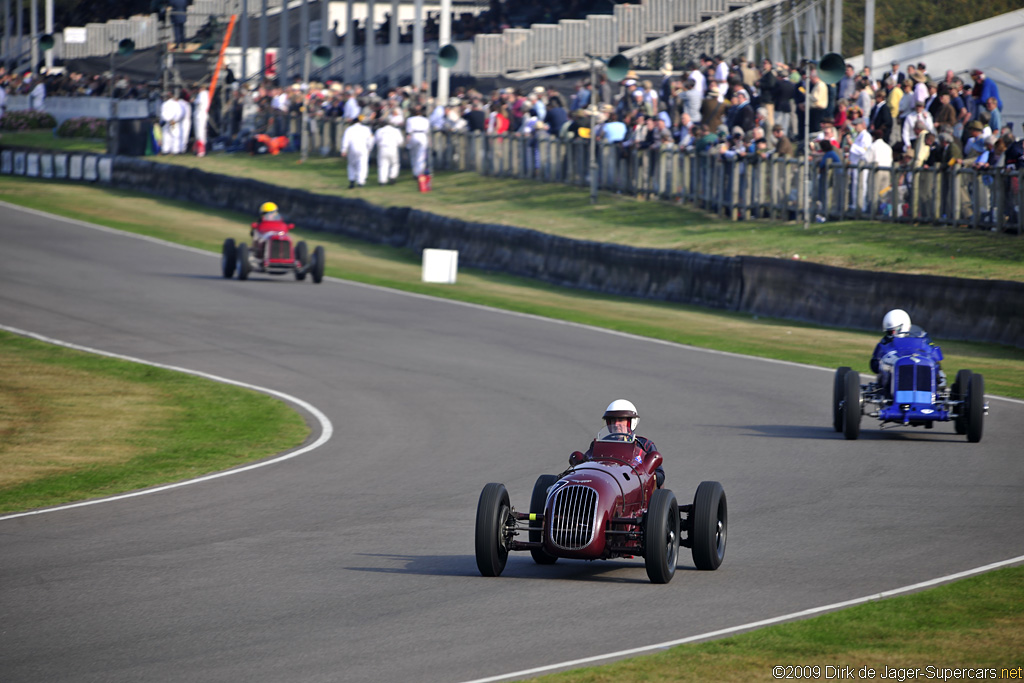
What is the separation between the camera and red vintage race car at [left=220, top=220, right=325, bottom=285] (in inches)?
1067

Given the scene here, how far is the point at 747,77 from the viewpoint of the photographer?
31.8 m

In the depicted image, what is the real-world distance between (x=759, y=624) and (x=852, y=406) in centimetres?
667

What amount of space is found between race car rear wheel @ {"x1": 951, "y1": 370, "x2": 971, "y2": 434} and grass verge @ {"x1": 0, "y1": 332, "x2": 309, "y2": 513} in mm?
6723

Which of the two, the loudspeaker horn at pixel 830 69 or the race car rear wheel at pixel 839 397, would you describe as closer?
the race car rear wheel at pixel 839 397

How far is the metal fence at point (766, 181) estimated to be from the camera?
78.4 feet

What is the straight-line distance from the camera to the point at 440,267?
29.3m

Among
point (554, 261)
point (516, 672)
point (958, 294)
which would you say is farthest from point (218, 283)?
point (516, 672)

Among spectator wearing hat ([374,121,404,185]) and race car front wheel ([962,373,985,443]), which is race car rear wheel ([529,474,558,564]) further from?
spectator wearing hat ([374,121,404,185])

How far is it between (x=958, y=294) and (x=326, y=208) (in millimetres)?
20364

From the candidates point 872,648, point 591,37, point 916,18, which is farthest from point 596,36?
point 872,648

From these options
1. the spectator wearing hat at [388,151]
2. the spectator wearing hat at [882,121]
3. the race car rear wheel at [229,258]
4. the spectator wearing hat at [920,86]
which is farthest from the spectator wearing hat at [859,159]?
the spectator wearing hat at [388,151]

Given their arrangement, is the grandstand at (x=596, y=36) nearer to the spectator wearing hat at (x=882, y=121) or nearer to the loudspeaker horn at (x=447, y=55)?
the loudspeaker horn at (x=447, y=55)

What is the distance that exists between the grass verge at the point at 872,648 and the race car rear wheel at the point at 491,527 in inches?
69.6

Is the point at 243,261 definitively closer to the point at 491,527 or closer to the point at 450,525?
the point at 450,525
